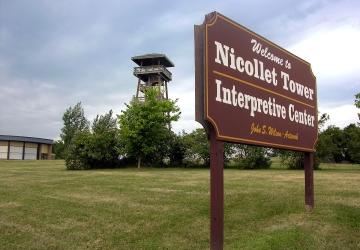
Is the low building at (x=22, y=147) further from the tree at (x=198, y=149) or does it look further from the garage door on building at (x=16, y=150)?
the tree at (x=198, y=149)

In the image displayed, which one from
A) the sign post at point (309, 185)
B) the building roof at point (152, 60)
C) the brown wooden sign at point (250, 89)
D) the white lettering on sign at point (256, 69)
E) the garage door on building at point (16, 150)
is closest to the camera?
the brown wooden sign at point (250, 89)

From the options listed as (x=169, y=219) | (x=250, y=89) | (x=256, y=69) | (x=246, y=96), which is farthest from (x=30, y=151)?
(x=246, y=96)

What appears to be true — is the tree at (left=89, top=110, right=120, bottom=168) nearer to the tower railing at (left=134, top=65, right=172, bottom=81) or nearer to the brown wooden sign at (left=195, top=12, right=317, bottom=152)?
the brown wooden sign at (left=195, top=12, right=317, bottom=152)

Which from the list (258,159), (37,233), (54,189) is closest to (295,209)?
(37,233)

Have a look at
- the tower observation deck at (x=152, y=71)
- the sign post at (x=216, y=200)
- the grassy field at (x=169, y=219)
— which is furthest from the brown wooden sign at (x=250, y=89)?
the tower observation deck at (x=152, y=71)

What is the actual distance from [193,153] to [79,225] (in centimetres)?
2595

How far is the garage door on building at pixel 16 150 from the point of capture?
7119 centimetres

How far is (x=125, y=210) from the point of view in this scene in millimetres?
10078

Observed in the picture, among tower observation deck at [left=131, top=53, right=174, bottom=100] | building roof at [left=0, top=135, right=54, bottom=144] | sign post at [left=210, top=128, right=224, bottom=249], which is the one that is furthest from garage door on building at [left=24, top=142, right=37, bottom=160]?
sign post at [left=210, top=128, right=224, bottom=249]

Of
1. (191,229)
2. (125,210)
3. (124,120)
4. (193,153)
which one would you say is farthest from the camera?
(193,153)

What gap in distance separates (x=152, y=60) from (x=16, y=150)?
1132 inches

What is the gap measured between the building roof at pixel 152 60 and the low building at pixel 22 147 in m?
25.3

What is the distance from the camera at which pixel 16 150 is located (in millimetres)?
71875

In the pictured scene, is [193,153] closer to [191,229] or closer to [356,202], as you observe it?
[356,202]
